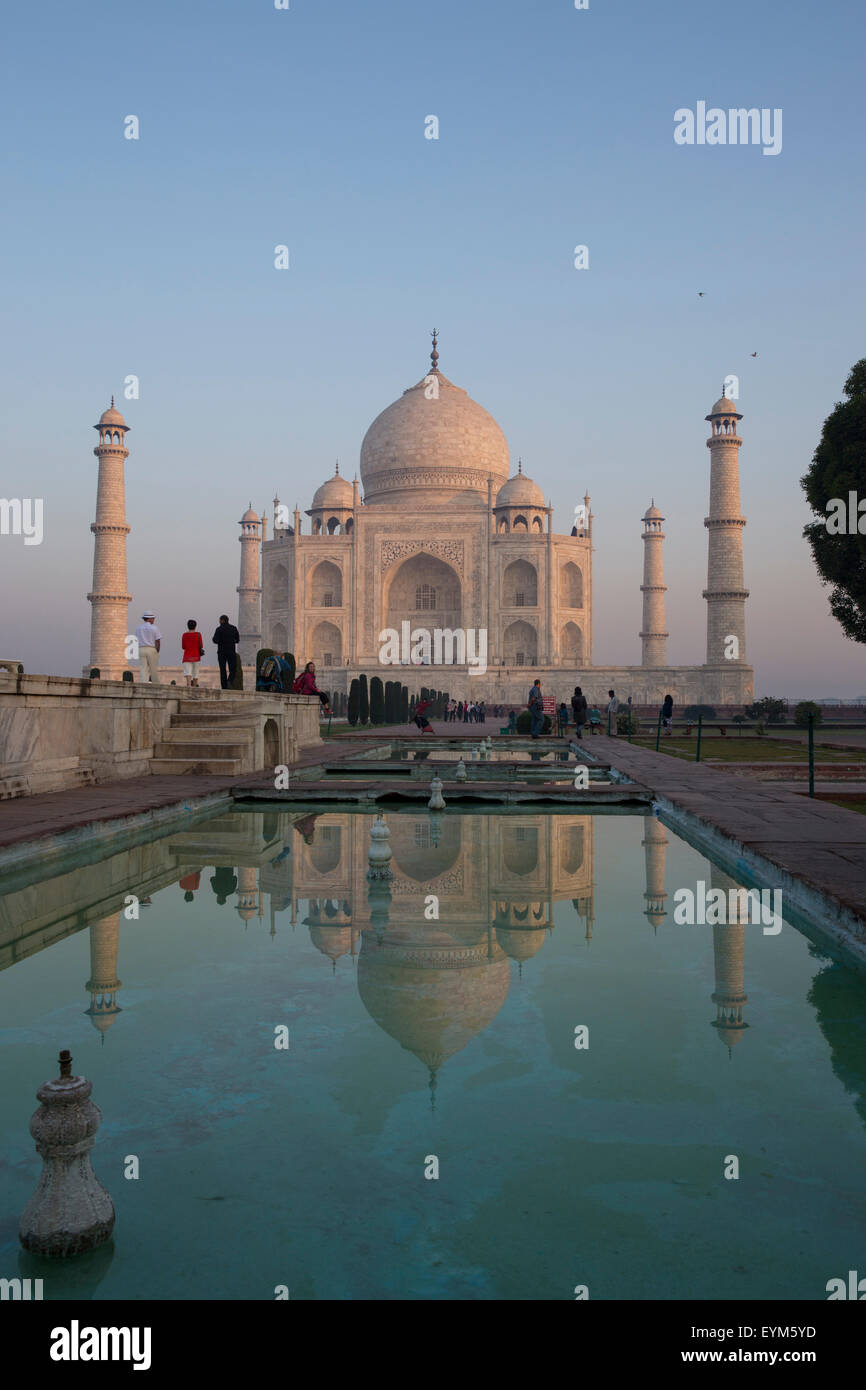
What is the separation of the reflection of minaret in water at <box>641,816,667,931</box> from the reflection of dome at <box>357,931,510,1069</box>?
0.97 meters

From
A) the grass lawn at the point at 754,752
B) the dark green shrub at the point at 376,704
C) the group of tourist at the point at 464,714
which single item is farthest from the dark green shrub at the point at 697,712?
the grass lawn at the point at 754,752

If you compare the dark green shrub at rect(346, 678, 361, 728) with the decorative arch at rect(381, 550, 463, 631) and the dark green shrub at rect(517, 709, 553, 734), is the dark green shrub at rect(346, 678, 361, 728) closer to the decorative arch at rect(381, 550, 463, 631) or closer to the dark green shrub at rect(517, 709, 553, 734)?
the dark green shrub at rect(517, 709, 553, 734)

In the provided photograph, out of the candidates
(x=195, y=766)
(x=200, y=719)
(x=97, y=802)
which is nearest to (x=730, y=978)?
(x=97, y=802)

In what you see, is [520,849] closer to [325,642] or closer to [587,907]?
[587,907]

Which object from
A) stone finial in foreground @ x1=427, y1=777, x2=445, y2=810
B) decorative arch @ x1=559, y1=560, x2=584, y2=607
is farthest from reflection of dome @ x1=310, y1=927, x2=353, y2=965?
decorative arch @ x1=559, y1=560, x2=584, y2=607

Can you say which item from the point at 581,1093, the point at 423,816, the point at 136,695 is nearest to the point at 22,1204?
the point at 581,1093

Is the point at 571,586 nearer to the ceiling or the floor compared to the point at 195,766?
nearer to the ceiling

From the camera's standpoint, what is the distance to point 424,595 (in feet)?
150

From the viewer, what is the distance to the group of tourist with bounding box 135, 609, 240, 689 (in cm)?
1074

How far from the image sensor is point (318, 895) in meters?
4.77

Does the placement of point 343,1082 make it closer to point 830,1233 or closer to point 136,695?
point 830,1233

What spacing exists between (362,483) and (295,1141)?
4675cm

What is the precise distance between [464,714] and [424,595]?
13903mm

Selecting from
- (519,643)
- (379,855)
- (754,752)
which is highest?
(519,643)
